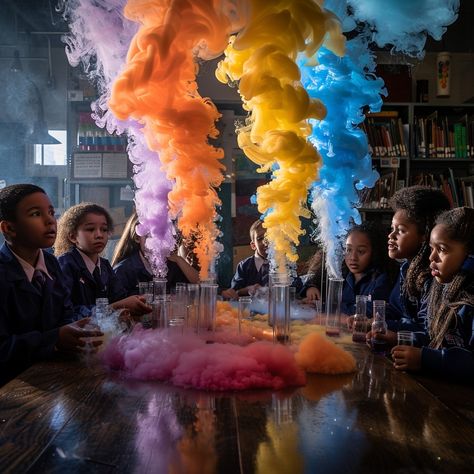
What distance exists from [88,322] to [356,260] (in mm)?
2093

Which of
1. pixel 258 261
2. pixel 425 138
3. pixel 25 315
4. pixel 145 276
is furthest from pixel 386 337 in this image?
pixel 425 138

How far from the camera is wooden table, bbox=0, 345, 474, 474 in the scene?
1129 mm

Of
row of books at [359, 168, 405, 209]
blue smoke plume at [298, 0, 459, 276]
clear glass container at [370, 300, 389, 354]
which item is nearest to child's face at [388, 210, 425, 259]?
blue smoke plume at [298, 0, 459, 276]

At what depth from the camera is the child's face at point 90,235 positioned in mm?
3529

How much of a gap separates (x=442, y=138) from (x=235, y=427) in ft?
16.8

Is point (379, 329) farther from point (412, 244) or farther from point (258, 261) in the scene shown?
point (258, 261)

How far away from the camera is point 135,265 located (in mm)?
4000

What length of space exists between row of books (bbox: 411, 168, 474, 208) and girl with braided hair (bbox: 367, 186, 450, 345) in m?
2.57

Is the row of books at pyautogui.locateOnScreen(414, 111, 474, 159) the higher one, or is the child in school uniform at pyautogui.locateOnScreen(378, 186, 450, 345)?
the row of books at pyautogui.locateOnScreen(414, 111, 474, 159)

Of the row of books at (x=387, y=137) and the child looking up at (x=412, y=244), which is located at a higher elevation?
the row of books at (x=387, y=137)

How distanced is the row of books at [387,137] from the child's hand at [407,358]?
404 cm

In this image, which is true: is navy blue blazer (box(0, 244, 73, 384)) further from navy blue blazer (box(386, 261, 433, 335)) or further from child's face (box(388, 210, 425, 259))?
child's face (box(388, 210, 425, 259))

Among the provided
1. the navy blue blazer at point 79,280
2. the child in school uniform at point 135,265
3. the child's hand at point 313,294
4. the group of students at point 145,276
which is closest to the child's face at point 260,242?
the group of students at point 145,276

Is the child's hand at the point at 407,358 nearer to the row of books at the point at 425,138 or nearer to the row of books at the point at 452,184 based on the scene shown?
the row of books at the point at 425,138
